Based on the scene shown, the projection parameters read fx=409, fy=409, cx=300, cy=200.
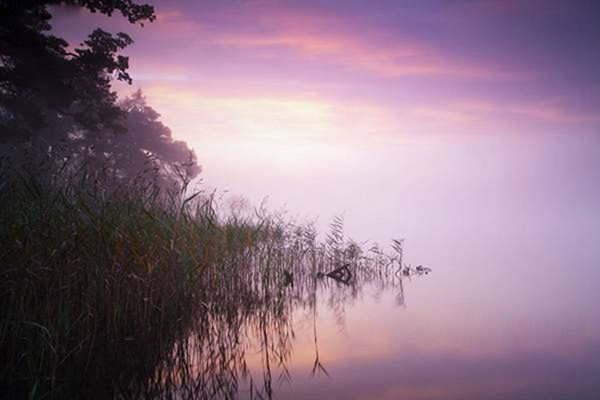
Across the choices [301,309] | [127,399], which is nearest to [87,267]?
[127,399]

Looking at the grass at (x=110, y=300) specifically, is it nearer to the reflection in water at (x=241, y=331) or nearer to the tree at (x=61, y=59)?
the reflection in water at (x=241, y=331)

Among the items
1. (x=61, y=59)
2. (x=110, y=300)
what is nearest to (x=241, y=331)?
(x=110, y=300)

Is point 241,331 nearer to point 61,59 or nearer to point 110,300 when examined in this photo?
point 110,300

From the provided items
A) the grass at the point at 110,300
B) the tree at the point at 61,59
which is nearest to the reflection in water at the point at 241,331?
the grass at the point at 110,300

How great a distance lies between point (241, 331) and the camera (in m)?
7.41

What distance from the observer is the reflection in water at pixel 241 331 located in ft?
17.3

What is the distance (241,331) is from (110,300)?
270 cm

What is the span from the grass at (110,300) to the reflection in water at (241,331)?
1.1 inches

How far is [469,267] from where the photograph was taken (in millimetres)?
17906

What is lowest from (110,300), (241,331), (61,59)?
(241,331)

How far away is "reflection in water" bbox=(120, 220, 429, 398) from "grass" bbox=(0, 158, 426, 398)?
0.03m

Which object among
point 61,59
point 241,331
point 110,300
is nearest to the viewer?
point 110,300

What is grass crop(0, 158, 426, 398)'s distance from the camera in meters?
4.64

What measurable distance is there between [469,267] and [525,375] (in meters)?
12.5
